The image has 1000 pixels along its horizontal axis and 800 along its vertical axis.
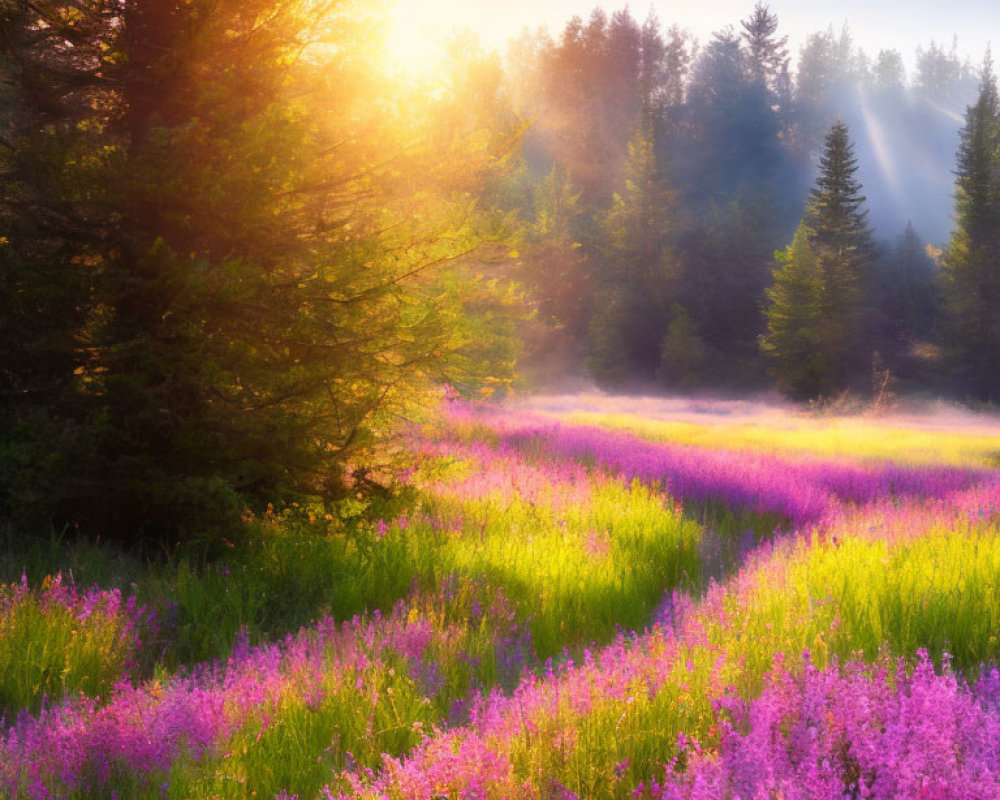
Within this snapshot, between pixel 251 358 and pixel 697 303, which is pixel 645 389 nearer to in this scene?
pixel 697 303

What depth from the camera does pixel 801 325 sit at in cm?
4575

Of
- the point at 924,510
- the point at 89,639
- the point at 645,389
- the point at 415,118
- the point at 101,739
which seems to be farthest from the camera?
the point at 645,389

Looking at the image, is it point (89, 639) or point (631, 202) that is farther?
point (631, 202)

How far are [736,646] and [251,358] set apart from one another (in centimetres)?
374

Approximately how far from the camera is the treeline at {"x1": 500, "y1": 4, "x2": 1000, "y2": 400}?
161ft

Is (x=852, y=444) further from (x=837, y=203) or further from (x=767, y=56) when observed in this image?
(x=767, y=56)

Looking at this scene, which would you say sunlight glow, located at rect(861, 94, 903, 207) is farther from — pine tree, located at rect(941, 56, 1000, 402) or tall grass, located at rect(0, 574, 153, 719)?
tall grass, located at rect(0, 574, 153, 719)

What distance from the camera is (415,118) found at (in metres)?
5.71

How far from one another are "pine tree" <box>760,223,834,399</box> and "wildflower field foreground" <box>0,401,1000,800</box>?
4116cm

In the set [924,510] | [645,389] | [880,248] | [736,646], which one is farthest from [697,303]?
[736,646]

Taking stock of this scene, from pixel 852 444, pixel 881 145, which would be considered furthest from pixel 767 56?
pixel 852 444

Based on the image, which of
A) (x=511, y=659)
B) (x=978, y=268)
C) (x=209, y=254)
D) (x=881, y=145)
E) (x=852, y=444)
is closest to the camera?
(x=511, y=659)

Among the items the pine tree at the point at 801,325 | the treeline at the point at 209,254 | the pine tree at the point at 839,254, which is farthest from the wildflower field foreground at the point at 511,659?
the pine tree at the point at 839,254

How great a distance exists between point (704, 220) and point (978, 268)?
2153 cm
